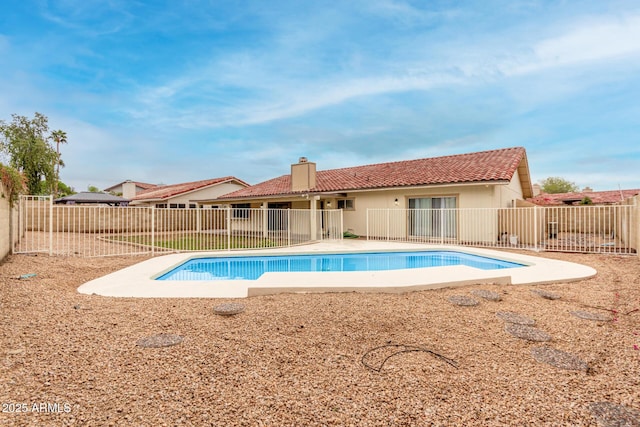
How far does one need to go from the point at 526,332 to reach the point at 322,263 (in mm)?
8919

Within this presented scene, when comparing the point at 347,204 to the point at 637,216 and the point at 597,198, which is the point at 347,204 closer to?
the point at 637,216

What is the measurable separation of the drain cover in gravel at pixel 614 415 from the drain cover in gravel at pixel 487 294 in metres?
3.58

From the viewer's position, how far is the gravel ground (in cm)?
273

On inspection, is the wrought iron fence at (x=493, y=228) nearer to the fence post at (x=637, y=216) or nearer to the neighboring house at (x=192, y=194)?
the fence post at (x=637, y=216)

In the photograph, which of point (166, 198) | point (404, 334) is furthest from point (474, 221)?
point (166, 198)

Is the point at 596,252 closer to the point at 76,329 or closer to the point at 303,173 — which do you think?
the point at 303,173

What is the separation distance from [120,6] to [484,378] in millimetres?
14327

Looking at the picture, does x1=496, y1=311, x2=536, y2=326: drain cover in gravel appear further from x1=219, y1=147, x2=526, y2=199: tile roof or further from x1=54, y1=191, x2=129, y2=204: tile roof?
x1=54, y1=191, x2=129, y2=204: tile roof

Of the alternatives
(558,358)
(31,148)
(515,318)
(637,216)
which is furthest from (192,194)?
(558,358)

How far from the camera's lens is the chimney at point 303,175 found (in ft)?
68.2

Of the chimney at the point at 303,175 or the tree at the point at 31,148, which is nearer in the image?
the chimney at the point at 303,175

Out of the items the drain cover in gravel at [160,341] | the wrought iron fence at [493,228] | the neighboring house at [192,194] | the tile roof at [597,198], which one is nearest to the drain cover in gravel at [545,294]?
the drain cover in gravel at [160,341]

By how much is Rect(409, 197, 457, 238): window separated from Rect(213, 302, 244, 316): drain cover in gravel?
45.6 ft

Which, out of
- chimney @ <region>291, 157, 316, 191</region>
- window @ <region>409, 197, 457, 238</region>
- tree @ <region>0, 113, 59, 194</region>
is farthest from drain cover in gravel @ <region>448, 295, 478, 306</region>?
tree @ <region>0, 113, 59, 194</region>
